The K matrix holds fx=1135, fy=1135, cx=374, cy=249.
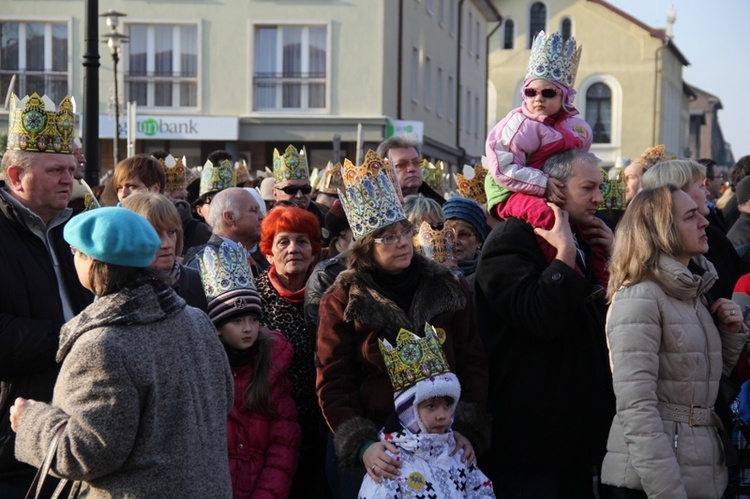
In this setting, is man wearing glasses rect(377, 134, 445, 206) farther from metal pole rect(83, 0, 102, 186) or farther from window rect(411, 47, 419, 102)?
window rect(411, 47, 419, 102)

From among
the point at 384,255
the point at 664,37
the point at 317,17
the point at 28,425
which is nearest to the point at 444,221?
the point at 384,255

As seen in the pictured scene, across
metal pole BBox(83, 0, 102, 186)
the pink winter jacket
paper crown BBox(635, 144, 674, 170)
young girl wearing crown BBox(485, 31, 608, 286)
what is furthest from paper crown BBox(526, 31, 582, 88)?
metal pole BBox(83, 0, 102, 186)

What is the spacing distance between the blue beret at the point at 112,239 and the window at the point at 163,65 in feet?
88.0

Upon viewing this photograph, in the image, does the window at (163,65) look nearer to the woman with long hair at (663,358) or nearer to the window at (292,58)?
the window at (292,58)

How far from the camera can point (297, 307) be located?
241 inches

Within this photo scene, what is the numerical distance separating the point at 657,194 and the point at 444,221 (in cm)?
226

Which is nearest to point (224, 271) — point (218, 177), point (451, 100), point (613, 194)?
point (613, 194)

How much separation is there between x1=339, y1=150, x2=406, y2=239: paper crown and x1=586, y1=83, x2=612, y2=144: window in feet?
181

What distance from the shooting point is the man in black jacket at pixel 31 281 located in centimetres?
472

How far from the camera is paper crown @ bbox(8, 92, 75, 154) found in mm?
5324

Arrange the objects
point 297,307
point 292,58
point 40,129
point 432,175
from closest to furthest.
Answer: point 40,129
point 297,307
point 432,175
point 292,58

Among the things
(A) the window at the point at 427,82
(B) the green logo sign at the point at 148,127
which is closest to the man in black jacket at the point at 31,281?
(B) the green logo sign at the point at 148,127

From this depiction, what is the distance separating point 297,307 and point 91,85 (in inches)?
182

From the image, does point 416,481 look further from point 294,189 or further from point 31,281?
point 294,189
